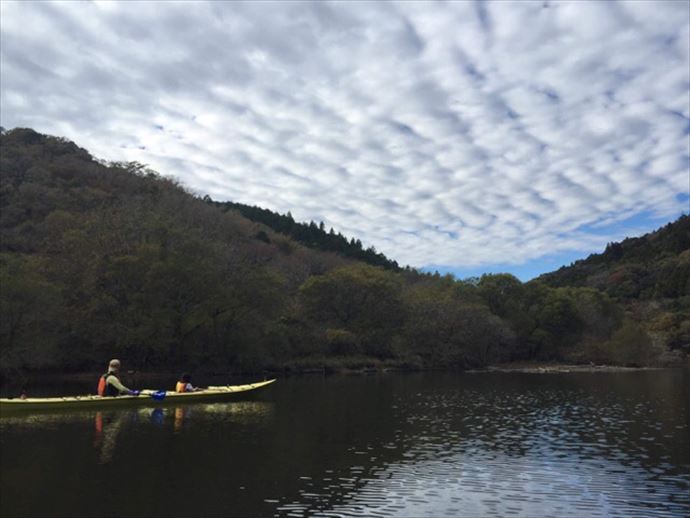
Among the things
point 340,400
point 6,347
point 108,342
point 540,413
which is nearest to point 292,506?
point 540,413

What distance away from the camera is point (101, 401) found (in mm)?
27000

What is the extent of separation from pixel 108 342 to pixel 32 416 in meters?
29.0

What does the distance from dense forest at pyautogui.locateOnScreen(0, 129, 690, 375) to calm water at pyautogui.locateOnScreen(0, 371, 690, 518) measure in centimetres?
2580

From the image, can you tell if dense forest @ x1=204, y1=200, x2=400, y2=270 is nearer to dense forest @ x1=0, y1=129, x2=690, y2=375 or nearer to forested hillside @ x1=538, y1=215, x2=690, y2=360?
dense forest @ x1=0, y1=129, x2=690, y2=375

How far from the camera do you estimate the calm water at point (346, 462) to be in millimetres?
13594

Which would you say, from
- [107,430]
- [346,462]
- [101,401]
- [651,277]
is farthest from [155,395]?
[651,277]

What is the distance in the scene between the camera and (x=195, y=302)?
58375 millimetres

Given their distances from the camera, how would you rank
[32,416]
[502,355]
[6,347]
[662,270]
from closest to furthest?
[32,416], [6,347], [502,355], [662,270]

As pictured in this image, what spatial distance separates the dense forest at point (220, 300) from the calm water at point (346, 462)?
84.7ft

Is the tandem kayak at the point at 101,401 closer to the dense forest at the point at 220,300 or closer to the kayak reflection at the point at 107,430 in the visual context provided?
the kayak reflection at the point at 107,430

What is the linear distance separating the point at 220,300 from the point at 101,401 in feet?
108

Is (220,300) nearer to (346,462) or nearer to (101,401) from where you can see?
(101,401)

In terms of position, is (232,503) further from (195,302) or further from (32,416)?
(195,302)

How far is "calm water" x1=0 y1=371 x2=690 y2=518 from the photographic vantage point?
13.6m
